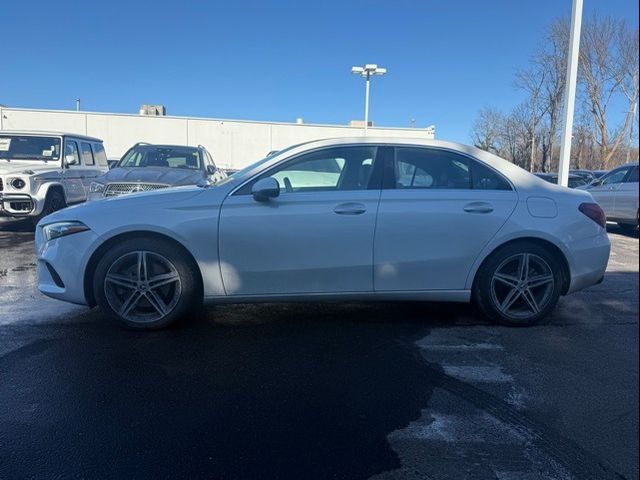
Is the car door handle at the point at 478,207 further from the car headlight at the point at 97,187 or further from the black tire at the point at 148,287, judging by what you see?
the car headlight at the point at 97,187

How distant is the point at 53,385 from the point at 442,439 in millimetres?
2345

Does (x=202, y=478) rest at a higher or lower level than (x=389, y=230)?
lower

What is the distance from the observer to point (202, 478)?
2.21 metres

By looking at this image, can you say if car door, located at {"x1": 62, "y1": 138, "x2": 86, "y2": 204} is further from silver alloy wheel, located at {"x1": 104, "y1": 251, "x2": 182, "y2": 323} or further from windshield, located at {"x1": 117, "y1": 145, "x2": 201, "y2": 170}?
silver alloy wheel, located at {"x1": 104, "y1": 251, "x2": 182, "y2": 323}

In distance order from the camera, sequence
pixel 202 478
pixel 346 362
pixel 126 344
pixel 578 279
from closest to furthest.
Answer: pixel 202 478 < pixel 346 362 < pixel 126 344 < pixel 578 279

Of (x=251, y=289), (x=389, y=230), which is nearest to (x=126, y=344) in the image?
(x=251, y=289)

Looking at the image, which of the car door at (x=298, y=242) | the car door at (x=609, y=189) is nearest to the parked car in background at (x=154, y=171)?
the car door at (x=298, y=242)

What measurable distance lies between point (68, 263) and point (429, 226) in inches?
114

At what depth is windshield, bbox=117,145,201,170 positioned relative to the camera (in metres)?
8.99

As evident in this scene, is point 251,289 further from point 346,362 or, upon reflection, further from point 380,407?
point 380,407

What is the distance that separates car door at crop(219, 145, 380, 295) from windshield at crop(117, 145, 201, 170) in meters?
5.40

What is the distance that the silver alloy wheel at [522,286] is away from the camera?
4.20 metres

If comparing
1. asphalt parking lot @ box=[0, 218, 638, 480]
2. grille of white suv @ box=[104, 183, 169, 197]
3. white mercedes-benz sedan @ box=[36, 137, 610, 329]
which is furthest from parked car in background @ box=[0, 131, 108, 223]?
white mercedes-benz sedan @ box=[36, 137, 610, 329]

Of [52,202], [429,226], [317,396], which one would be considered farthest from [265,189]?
[52,202]
